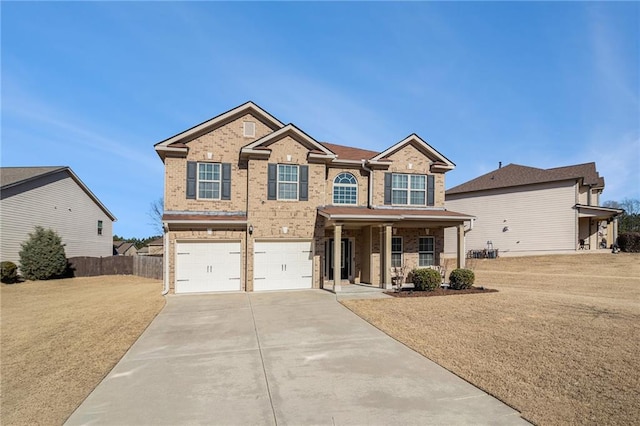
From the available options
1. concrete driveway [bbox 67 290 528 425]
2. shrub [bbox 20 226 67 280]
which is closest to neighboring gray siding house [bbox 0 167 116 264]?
shrub [bbox 20 226 67 280]

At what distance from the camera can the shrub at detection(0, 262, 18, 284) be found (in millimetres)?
19703

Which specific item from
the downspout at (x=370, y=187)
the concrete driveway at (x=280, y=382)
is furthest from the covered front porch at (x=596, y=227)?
the concrete driveway at (x=280, y=382)

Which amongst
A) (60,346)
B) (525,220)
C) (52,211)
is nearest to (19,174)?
(52,211)

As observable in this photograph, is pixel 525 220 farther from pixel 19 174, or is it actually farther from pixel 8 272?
pixel 19 174

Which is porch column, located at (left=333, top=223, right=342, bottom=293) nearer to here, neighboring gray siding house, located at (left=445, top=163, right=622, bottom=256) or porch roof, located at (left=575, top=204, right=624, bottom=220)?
neighboring gray siding house, located at (left=445, top=163, right=622, bottom=256)

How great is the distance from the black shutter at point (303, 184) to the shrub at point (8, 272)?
17760 millimetres

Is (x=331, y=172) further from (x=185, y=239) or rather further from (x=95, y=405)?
(x=95, y=405)

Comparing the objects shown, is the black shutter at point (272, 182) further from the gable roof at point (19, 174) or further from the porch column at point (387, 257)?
the gable roof at point (19, 174)

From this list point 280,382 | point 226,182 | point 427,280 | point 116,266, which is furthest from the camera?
point 116,266

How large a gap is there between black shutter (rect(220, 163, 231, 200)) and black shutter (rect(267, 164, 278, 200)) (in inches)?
66.9

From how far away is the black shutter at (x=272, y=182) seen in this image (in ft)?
49.3

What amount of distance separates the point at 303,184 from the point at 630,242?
25.2 m

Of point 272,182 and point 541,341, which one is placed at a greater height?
point 272,182

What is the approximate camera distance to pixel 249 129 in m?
15.8
